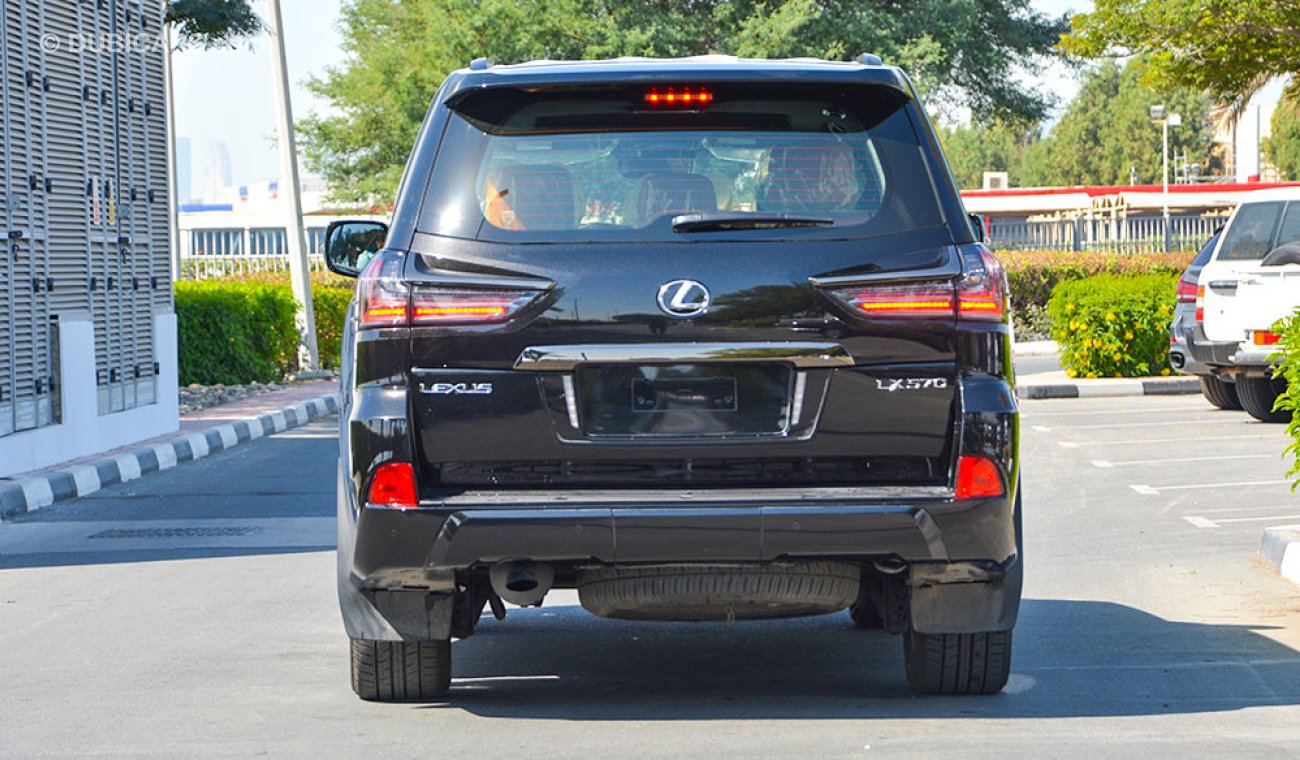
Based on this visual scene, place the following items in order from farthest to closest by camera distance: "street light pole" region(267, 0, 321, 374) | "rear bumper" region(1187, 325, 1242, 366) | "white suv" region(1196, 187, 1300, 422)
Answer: "street light pole" region(267, 0, 321, 374) < "rear bumper" region(1187, 325, 1242, 366) < "white suv" region(1196, 187, 1300, 422)

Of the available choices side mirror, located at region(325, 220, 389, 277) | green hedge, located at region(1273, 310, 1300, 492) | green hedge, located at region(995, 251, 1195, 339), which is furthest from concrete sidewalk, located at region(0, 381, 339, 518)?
green hedge, located at region(995, 251, 1195, 339)

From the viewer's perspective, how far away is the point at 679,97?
18.3ft

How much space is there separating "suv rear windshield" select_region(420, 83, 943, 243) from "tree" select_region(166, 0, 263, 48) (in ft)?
61.0

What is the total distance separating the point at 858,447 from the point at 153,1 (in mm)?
14147

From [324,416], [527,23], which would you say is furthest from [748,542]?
[527,23]

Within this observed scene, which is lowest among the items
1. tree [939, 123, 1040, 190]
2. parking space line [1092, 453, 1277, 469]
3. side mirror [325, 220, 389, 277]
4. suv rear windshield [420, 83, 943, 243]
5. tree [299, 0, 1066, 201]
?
parking space line [1092, 453, 1277, 469]

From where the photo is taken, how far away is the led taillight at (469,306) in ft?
17.4

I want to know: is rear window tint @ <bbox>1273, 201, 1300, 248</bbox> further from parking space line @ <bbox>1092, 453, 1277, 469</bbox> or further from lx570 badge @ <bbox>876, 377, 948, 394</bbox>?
lx570 badge @ <bbox>876, 377, 948, 394</bbox>

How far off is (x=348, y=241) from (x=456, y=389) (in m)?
1.55

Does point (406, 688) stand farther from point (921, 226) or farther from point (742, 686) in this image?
point (921, 226)

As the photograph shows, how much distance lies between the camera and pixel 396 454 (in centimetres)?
531

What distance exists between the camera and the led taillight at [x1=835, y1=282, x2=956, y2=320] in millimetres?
5340

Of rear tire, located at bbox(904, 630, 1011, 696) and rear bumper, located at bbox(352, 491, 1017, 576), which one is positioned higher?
rear bumper, located at bbox(352, 491, 1017, 576)

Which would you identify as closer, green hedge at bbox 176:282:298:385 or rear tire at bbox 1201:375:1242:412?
rear tire at bbox 1201:375:1242:412
